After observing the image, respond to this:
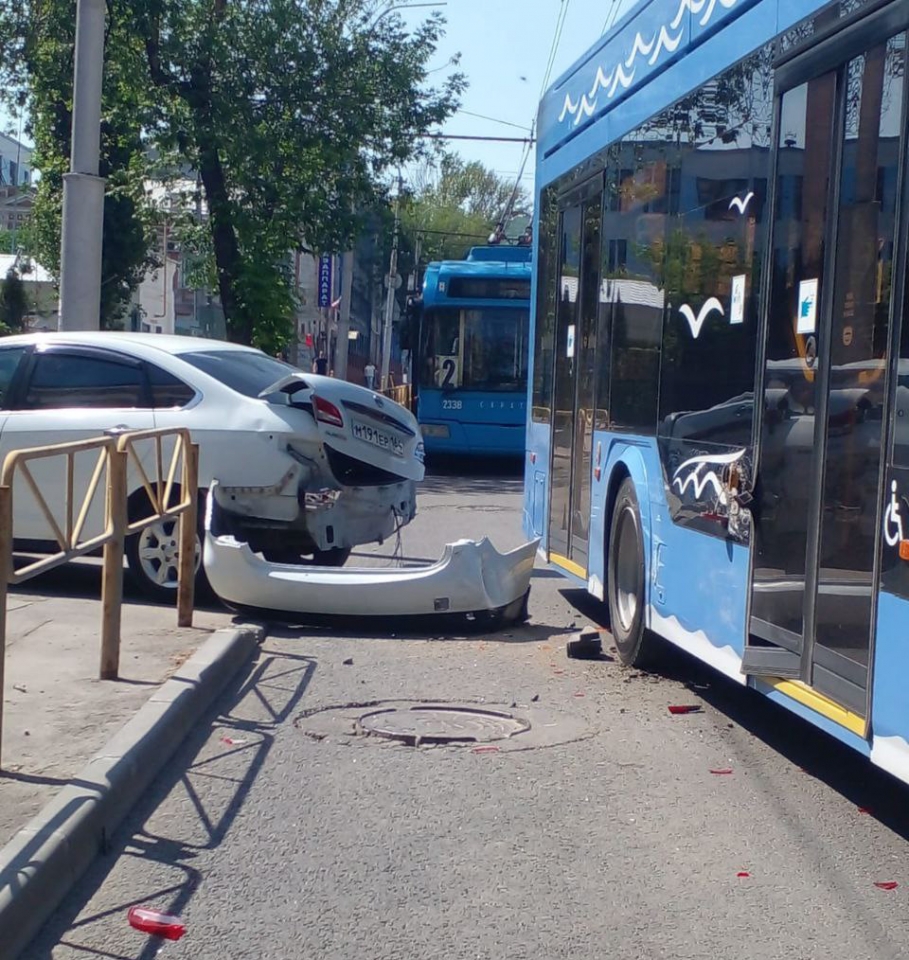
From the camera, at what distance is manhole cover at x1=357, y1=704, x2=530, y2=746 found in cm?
652

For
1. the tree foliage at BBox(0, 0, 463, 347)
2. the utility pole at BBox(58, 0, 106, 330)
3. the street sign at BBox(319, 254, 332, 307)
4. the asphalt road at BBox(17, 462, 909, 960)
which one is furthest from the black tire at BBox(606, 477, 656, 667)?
the street sign at BBox(319, 254, 332, 307)

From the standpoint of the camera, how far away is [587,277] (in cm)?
932

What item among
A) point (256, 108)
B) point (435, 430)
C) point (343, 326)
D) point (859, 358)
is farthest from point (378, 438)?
point (343, 326)

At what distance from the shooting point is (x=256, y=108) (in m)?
23.5

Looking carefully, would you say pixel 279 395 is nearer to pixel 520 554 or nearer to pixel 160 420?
pixel 160 420

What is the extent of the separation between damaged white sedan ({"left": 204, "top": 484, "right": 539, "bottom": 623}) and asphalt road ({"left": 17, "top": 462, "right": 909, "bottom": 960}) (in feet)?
3.19

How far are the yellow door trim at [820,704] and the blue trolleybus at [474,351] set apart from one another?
16.4 meters

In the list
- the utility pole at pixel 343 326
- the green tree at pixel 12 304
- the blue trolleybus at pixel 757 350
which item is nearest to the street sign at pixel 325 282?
the utility pole at pixel 343 326

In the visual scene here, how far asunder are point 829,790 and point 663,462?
2.10 metres

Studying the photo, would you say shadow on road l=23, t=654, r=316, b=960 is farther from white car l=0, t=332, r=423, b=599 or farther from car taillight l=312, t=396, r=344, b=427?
car taillight l=312, t=396, r=344, b=427

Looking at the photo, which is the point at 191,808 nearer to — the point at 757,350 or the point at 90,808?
the point at 90,808

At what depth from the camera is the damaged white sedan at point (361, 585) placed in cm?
867

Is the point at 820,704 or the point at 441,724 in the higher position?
the point at 820,704

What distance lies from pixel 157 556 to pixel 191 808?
425 cm
